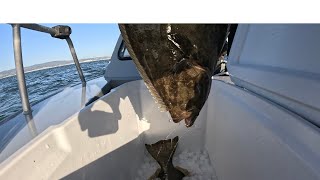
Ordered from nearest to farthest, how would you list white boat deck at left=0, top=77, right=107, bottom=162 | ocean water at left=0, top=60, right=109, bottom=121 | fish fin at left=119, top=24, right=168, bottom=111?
fish fin at left=119, top=24, right=168, bottom=111 → white boat deck at left=0, top=77, right=107, bottom=162 → ocean water at left=0, top=60, right=109, bottom=121

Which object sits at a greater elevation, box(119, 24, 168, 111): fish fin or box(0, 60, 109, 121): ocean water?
box(119, 24, 168, 111): fish fin

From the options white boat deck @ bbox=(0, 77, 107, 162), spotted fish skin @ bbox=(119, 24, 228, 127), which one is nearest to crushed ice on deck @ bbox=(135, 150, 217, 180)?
white boat deck @ bbox=(0, 77, 107, 162)

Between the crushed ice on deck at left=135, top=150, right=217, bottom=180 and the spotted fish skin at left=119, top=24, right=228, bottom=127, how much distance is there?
1.61 meters

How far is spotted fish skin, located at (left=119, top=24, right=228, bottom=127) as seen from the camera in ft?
3.86

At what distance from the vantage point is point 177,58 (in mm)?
1283

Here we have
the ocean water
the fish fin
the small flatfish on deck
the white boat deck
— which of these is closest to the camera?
the fish fin

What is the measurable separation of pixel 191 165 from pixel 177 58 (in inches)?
83.4

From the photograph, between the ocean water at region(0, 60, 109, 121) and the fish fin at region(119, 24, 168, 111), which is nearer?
the fish fin at region(119, 24, 168, 111)

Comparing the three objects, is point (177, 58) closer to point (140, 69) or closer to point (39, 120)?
point (140, 69)

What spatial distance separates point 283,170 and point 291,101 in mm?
370

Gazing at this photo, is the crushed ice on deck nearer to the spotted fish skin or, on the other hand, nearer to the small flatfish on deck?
the small flatfish on deck

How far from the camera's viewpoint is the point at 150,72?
131 cm
